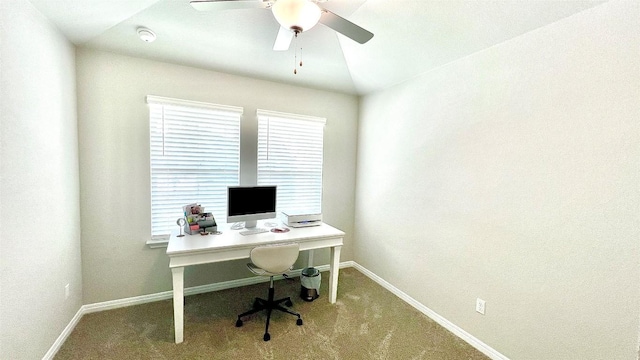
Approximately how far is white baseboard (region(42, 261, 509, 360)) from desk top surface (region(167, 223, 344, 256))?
775 mm

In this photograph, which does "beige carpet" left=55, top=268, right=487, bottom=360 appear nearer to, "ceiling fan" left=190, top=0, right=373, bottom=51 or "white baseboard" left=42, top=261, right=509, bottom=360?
"white baseboard" left=42, top=261, right=509, bottom=360

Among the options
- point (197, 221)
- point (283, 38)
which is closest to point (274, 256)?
point (197, 221)

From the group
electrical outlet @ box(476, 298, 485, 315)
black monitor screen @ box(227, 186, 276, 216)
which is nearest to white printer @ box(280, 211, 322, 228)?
black monitor screen @ box(227, 186, 276, 216)

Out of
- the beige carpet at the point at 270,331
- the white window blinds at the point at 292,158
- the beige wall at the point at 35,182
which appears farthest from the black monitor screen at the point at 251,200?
the beige wall at the point at 35,182

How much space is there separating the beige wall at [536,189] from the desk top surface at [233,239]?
42.4 inches

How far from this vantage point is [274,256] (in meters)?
2.13

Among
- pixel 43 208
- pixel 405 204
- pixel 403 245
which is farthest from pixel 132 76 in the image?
pixel 403 245

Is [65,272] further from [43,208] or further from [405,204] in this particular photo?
[405,204]

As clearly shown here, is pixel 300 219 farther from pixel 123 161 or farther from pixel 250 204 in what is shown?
pixel 123 161

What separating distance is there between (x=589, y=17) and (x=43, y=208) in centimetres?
379

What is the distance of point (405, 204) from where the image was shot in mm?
2871

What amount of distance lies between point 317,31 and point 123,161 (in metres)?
2.26

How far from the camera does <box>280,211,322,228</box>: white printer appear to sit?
2807 millimetres

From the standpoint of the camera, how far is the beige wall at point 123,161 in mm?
2336
